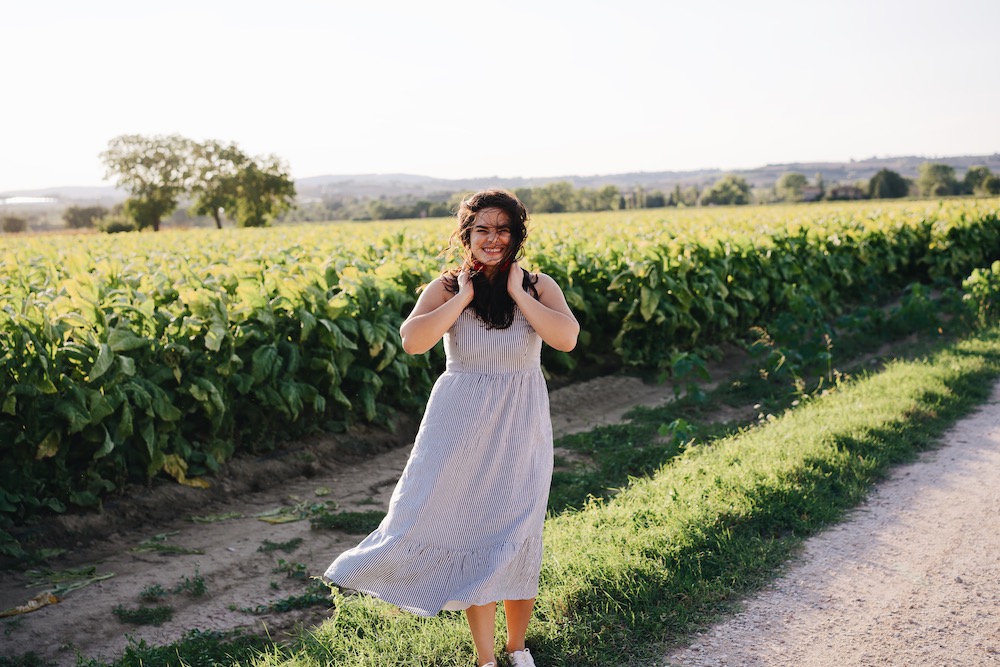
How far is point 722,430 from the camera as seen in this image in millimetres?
7586

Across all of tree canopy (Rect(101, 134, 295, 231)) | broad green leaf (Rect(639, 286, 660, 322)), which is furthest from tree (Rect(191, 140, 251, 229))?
broad green leaf (Rect(639, 286, 660, 322))

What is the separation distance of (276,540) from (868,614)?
134 inches

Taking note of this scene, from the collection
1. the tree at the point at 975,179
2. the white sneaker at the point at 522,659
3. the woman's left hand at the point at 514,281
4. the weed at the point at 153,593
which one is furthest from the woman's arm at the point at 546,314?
the tree at the point at 975,179

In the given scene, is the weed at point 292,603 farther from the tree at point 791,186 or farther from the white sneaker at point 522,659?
the tree at point 791,186

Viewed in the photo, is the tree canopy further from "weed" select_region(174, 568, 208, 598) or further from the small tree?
"weed" select_region(174, 568, 208, 598)

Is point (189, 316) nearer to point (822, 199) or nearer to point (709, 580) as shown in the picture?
point (709, 580)

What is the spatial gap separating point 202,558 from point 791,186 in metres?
68.0

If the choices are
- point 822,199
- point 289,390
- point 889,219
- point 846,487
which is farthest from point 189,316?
point 822,199

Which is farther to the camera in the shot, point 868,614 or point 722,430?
point 722,430

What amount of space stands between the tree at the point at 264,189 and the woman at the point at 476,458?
221ft

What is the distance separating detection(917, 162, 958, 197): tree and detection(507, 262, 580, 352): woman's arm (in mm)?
64193

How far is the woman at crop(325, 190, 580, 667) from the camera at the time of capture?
126 inches

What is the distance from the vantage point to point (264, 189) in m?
69.1

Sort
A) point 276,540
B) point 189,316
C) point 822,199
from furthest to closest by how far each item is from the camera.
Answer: point 822,199, point 189,316, point 276,540
